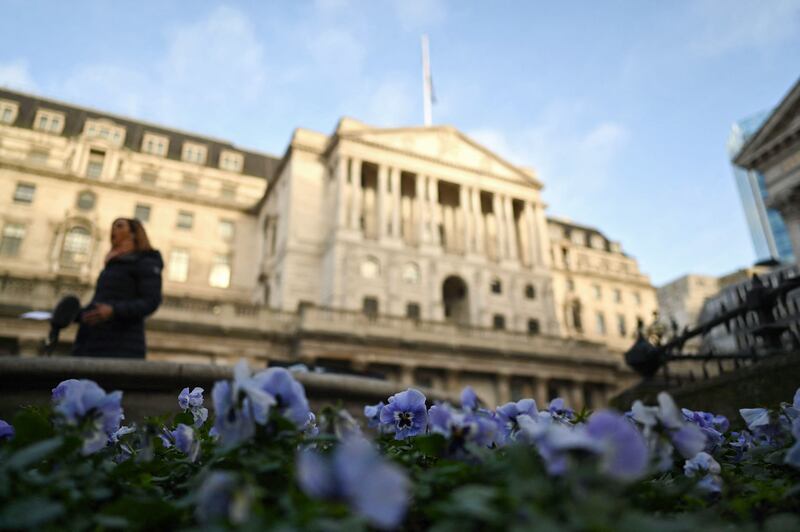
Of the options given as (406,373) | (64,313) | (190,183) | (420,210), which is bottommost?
(64,313)

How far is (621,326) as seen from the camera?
60.8 meters

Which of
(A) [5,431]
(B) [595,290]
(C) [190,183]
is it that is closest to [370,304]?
(C) [190,183]

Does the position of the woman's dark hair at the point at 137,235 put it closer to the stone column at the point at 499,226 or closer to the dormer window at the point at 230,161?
the stone column at the point at 499,226

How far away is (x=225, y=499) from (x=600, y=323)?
63.9 metres

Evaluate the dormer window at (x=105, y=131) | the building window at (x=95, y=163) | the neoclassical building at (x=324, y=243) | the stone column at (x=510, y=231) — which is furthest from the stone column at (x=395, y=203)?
the dormer window at (x=105, y=131)

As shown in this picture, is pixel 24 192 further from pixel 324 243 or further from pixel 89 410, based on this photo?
pixel 89 410

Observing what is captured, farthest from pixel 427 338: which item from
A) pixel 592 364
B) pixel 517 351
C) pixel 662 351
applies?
pixel 662 351

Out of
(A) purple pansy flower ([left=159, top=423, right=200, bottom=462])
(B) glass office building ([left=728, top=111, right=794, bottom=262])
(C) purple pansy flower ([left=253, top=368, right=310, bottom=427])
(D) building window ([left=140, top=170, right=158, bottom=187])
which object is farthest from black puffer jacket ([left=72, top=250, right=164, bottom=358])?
(B) glass office building ([left=728, top=111, right=794, bottom=262])

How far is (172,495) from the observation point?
6.70ft

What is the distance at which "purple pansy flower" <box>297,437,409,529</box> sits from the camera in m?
1.09

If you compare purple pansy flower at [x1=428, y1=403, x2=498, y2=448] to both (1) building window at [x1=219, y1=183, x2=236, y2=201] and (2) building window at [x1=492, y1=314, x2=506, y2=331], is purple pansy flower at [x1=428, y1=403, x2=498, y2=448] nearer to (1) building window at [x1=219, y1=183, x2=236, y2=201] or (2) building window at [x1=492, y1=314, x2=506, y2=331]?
(2) building window at [x1=492, y1=314, x2=506, y2=331]

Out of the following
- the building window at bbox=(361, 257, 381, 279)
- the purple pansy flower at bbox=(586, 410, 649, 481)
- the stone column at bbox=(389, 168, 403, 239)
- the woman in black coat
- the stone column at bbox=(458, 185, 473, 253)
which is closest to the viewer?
the purple pansy flower at bbox=(586, 410, 649, 481)

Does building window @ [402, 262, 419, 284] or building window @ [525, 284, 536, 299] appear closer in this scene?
building window @ [402, 262, 419, 284]

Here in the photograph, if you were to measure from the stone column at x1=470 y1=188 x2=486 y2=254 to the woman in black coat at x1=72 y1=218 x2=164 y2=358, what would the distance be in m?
35.7
